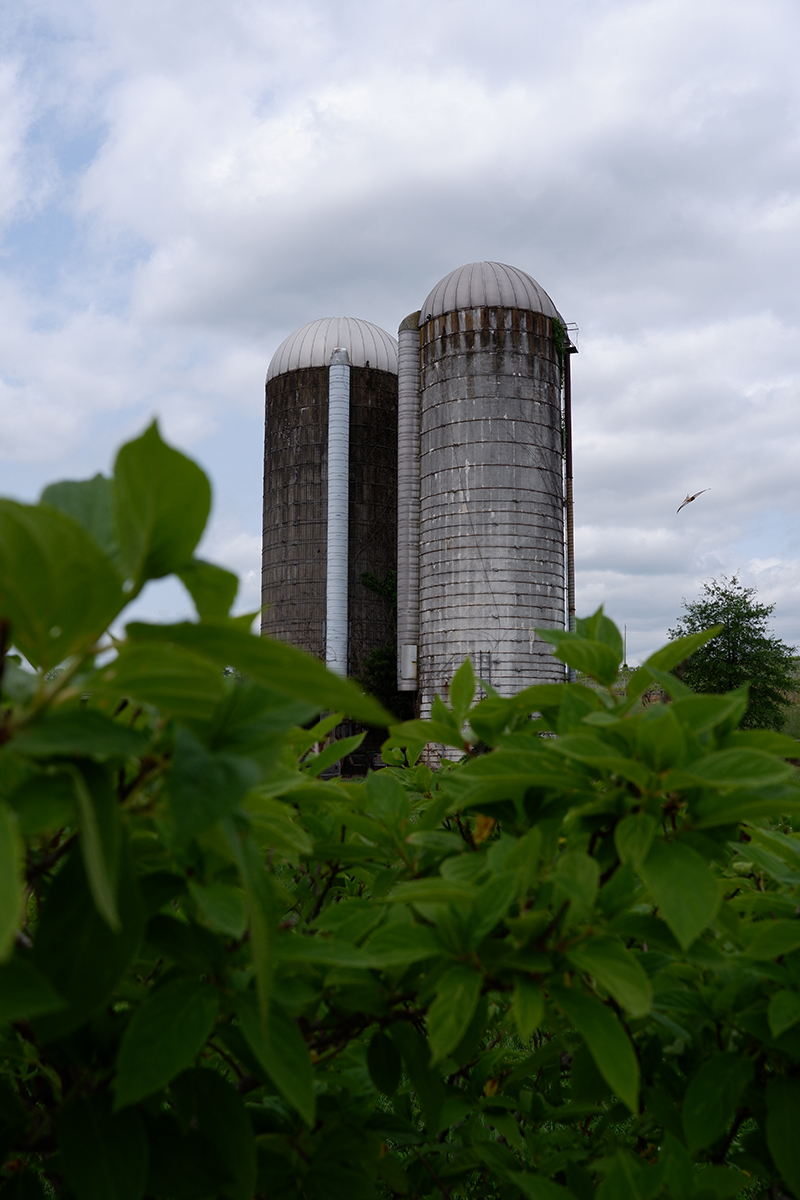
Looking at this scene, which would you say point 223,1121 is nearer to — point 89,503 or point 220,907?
point 220,907

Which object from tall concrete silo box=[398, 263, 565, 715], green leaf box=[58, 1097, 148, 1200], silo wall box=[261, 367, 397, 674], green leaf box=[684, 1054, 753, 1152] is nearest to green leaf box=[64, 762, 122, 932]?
green leaf box=[58, 1097, 148, 1200]

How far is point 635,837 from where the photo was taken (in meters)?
0.71

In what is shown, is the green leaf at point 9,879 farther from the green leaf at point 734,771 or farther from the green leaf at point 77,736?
the green leaf at point 734,771

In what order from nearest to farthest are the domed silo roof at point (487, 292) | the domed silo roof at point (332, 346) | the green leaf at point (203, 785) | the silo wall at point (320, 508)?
Result: 1. the green leaf at point (203, 785)
2. the domed silo roof at point (487, 292)
3. the silo wall at point (320, 508)
4. the domed silo roof at point (332, 346)

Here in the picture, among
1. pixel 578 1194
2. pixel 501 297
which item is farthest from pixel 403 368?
pixel 578 1194

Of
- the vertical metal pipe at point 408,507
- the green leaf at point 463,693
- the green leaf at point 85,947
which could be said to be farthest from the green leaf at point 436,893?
the vertical metal pipe at point 408,507

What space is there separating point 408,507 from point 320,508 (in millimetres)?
3623

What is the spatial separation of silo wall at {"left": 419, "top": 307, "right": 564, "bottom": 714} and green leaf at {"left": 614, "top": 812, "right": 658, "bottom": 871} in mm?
17996

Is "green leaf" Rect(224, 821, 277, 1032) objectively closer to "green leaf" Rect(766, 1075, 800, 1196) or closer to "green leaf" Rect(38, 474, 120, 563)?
"green leaf" Rect(38, 474, 120, 563)

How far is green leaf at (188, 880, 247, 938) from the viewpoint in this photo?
0.59 meters

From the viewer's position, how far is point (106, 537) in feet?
1.97

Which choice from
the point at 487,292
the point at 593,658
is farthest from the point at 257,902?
the point at 487,292

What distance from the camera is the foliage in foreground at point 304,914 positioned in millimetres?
484

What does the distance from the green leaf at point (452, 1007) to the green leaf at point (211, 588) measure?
36 cm
